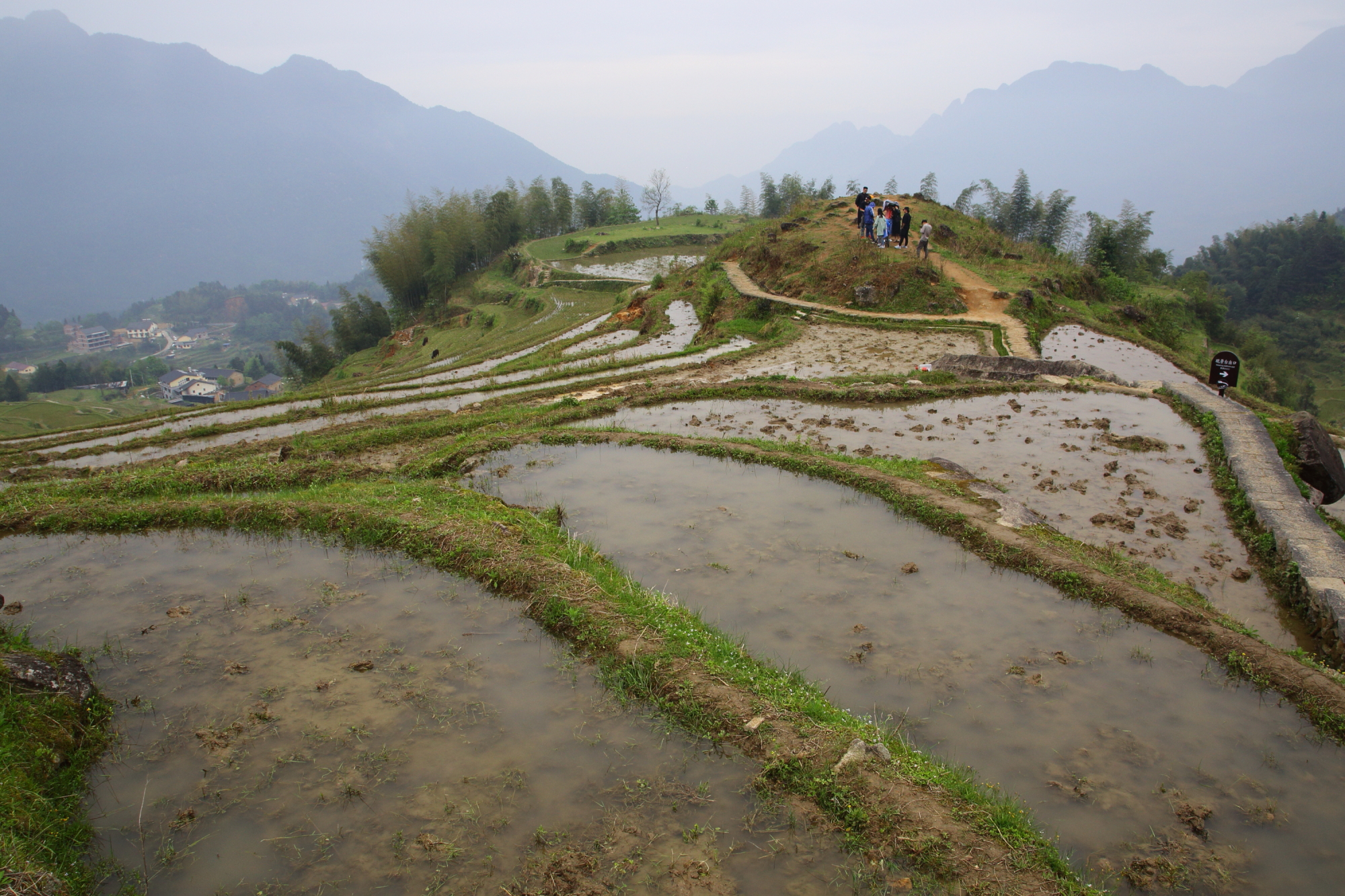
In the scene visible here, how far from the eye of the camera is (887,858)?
4.16 m

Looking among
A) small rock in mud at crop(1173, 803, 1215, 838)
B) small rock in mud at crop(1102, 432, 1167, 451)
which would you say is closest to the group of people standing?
small rock in mud at crop(1102, 432, 1167, 451)

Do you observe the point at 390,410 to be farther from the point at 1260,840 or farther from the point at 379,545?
the point at 1260,840

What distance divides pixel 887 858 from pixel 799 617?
2.78 meters

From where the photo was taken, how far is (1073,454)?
35.9 feet

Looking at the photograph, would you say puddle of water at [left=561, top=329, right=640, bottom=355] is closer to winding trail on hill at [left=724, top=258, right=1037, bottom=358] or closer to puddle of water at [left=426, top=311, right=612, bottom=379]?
puddle of water at [left=426, top=311, right=612, bottom=379]

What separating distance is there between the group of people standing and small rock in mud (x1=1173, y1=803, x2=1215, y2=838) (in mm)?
22042

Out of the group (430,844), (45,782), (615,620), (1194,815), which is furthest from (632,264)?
(1194,815)

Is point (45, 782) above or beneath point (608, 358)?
beneath

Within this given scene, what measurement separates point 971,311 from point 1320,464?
42.3 feet

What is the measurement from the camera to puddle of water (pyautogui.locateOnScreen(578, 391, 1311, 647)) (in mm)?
7828

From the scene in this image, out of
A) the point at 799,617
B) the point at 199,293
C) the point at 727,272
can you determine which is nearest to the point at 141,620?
the point at 799,617

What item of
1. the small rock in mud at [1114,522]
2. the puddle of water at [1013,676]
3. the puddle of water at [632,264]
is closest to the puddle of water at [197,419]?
the puddle of water at [1013,676]

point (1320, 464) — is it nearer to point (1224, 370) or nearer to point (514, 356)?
point (1224, 370)

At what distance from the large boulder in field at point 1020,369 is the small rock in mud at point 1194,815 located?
1207cm
